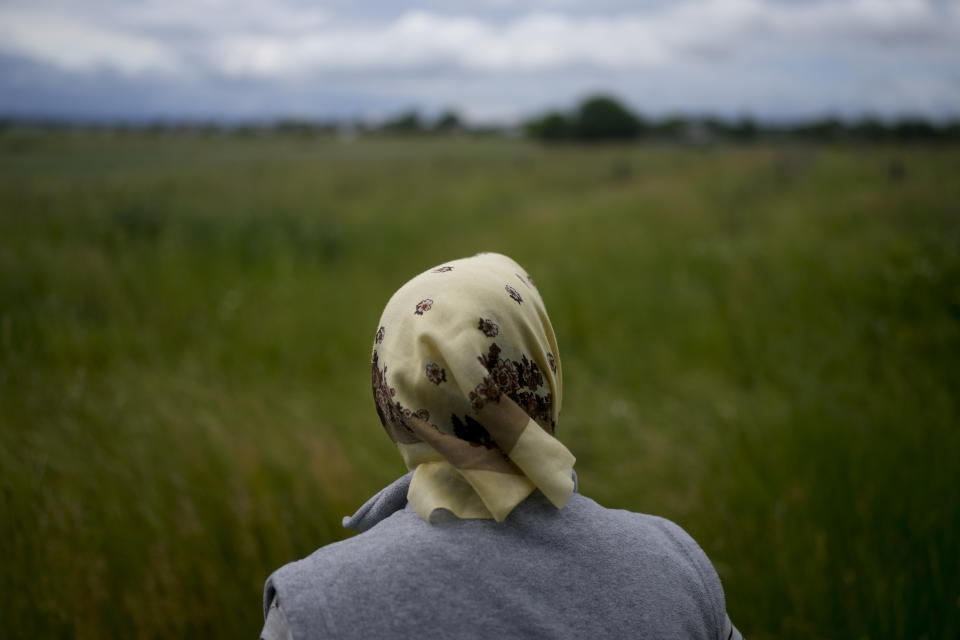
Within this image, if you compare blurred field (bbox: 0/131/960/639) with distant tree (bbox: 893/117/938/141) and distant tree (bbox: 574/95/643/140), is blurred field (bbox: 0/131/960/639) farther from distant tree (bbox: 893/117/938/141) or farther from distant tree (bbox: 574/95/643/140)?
distant tree (bbox: 574/95/643/140)

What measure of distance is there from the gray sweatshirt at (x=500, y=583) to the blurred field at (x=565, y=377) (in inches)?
67.5

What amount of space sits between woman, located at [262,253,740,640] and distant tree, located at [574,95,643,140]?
62.6 feet

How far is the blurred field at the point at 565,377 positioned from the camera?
2.52 meters

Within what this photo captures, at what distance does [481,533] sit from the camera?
1053 mm

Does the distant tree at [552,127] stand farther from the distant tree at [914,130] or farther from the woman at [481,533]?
the woman at [481,533]

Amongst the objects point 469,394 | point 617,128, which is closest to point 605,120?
point 617,128

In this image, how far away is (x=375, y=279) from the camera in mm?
8055

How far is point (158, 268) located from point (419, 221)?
529 cm

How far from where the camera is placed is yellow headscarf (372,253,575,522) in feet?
3.46

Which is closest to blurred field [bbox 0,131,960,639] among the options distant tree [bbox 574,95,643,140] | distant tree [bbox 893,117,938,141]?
distant tree [bbox 893,117,938,141]

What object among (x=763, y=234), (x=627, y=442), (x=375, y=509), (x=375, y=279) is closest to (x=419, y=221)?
(x=375, y=279)

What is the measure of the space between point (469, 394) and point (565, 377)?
4.11m

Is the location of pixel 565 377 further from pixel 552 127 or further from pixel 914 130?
pixel 552 127

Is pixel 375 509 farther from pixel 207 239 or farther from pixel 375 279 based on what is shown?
pixel 207 239
